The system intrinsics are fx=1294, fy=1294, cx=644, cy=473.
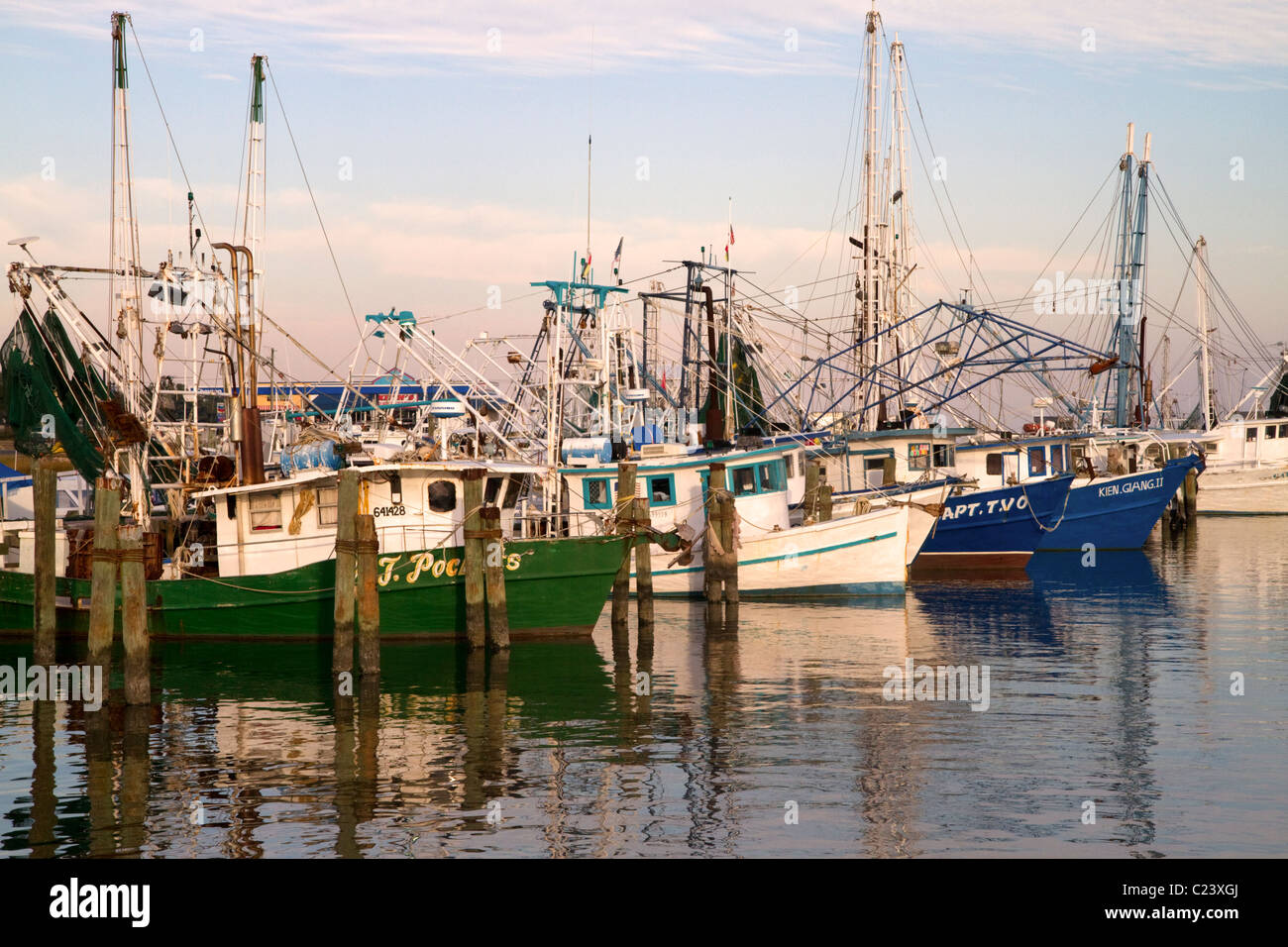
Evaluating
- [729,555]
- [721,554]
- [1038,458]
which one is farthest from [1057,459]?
[721,554]

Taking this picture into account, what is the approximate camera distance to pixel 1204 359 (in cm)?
6419

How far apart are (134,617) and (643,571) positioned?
10.3 metres

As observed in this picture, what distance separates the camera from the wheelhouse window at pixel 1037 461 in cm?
4147

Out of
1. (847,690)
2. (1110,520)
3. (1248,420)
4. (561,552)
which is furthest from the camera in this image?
(1248,420)

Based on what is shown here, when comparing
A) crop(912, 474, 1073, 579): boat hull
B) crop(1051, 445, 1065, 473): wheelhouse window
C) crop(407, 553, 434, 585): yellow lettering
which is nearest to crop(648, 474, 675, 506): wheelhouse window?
crop(407, 553, 434, 585): yellow lettering

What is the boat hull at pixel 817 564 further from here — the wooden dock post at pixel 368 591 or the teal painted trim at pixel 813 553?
the wooden dock post at pixel 368 591

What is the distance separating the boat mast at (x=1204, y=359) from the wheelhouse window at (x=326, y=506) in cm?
5038

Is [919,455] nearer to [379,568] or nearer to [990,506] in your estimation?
[990,506]

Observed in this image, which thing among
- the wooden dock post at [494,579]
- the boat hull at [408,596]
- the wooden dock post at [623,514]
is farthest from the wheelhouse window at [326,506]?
the wooden dock post at [623,514]

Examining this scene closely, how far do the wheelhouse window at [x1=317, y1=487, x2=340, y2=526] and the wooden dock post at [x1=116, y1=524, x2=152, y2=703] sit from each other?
19.2ft
